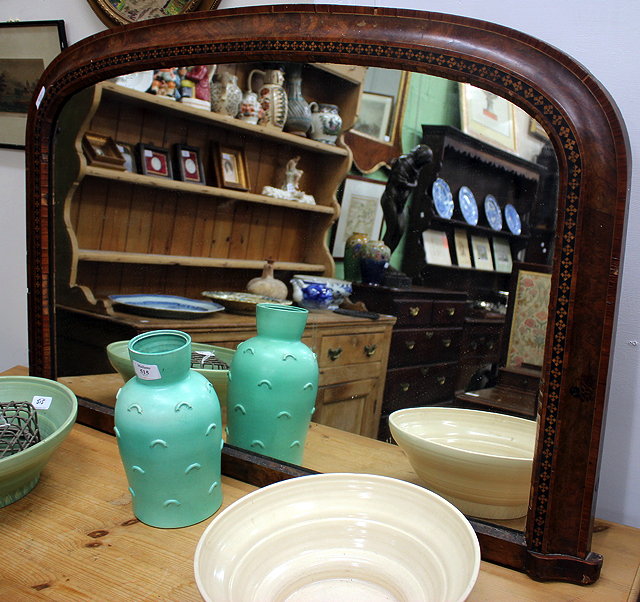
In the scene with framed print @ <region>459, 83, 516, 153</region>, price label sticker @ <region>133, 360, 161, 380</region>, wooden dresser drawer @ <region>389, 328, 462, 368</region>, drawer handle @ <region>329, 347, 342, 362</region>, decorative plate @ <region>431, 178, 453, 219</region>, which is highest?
framed print @ <region>459, 83, 516, 153</region>

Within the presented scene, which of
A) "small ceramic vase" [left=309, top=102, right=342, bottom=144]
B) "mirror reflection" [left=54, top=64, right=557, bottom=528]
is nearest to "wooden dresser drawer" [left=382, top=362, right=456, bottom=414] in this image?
"mirror reflection" [left=54, top=64, right=557, bottom=528]

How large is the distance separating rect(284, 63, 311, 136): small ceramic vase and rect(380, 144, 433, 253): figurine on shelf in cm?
19

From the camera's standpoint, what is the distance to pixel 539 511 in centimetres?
67

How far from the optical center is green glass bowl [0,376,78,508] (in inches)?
29.4

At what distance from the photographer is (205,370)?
938mm

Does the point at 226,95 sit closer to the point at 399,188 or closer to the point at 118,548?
the point at 399,188

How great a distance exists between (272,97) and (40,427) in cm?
64

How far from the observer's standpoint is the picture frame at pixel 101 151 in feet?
3.34

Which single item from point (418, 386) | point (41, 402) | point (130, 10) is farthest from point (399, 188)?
point (130, 10)

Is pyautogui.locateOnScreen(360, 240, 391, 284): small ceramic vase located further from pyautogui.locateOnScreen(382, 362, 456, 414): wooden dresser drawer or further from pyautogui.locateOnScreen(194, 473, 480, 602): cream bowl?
pyautogui.locateOnScreen(194, 473, 480, 602): cream bowl

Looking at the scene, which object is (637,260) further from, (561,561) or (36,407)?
(36,407)

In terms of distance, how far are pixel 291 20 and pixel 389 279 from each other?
37 cm

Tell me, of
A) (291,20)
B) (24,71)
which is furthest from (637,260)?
(24,71)

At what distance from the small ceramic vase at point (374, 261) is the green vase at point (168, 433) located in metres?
0.27
